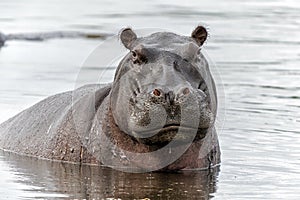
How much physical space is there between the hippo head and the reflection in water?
0.41 meters

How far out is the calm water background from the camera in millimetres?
9039

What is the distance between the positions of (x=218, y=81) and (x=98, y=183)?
21.1 feet

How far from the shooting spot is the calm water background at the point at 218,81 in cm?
904

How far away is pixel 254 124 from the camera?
12289 mm

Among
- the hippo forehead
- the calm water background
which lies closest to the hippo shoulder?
the calm water background

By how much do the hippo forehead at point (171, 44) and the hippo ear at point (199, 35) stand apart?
8cm

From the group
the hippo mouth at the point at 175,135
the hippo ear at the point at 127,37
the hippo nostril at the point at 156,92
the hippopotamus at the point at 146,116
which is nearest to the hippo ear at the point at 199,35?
the hippopotamus at the point at 146,116

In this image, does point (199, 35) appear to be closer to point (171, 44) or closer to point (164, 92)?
point (171, 44)

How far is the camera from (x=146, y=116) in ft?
28.1

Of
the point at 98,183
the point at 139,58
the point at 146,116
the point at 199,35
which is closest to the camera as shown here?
the point at 146,116

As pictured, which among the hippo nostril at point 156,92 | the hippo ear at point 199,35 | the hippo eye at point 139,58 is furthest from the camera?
the hippo ear at point 199,35

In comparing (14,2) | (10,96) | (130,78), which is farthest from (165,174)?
(14,2)

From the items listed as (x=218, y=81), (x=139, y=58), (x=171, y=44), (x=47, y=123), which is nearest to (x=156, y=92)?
(x=139, y=58)

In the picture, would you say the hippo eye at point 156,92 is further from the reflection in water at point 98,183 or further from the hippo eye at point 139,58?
the reflection in water at point 98,183
